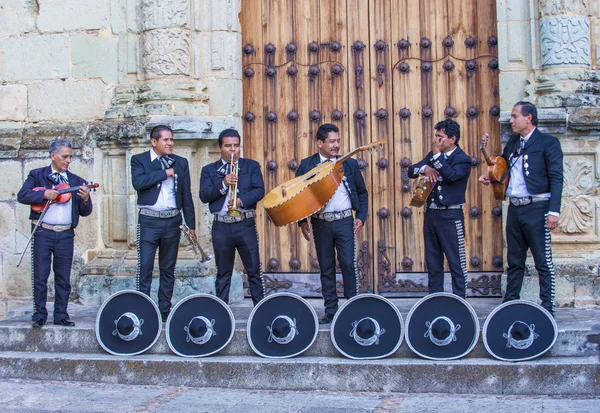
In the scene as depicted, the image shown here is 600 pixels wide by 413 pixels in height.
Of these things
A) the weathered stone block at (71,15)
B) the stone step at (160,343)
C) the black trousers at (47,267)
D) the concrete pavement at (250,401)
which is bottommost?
the concrete pavement at (250,401)

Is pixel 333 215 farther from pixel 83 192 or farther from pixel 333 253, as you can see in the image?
pixel 83 192

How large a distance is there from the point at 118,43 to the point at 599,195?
180 inches

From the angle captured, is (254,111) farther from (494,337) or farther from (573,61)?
(494,337)

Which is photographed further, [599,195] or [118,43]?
[118,43]

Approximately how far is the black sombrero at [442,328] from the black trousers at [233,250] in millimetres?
1465

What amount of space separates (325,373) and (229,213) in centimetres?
154

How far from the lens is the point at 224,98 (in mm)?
8570

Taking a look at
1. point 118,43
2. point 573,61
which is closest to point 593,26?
point 573,61

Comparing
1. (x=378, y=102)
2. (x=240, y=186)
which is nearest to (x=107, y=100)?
(x=240, y=186)

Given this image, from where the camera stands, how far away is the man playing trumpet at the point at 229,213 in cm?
741

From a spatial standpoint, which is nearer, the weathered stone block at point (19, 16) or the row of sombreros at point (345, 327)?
the row of sombreros at point (345, 327)

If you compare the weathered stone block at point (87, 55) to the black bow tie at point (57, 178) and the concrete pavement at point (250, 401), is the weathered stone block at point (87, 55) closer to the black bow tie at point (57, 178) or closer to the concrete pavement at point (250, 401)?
the black bow tie at point (57, 178)

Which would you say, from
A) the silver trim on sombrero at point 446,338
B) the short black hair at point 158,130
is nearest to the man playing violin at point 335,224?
the silver trim on sombrero at point 446,338

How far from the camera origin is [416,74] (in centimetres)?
862
